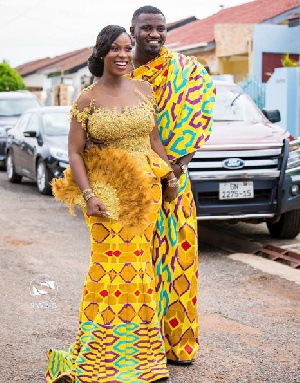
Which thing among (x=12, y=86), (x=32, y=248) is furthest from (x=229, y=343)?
(x=12, y=86)

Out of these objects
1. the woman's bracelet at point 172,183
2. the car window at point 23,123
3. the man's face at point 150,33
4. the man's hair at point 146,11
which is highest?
the man's hair at point 146,11

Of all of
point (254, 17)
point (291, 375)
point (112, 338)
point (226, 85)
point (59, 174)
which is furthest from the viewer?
Answer: point (254, 17)

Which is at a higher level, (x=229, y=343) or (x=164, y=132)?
(x=164, y=132)

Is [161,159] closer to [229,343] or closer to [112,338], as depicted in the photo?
[112,338]

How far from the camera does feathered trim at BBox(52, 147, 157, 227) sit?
4.43 meters

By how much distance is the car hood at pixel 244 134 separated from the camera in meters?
9.04

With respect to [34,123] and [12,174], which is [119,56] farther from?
[12,174]

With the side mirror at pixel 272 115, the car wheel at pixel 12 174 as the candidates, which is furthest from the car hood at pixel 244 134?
the car wheel at pixel 12 174

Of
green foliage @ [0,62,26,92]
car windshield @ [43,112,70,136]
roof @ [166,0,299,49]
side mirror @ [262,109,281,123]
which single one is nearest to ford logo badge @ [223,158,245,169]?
side mirror @ [262,109,281,123]

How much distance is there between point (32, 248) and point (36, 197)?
510cm

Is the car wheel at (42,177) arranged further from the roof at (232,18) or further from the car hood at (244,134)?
the roof at (232,18)

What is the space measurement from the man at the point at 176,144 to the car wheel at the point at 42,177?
30.5ft

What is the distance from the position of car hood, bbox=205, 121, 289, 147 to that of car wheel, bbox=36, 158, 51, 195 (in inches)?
204

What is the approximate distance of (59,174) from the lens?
14.0m
